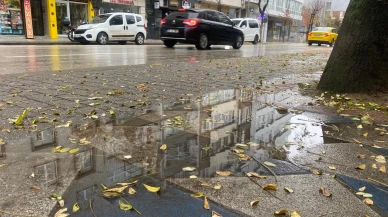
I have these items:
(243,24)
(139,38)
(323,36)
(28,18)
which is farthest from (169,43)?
(323,36)

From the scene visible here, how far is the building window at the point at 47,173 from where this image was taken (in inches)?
83.5

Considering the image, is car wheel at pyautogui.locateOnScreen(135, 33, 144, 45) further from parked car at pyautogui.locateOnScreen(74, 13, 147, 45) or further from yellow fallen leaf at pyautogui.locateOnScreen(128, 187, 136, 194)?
yellow fallen leaf at pyautogui.locateOnScreen(128, 187, 136, 194)

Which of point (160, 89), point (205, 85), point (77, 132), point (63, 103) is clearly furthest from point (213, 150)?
point (205, 85)

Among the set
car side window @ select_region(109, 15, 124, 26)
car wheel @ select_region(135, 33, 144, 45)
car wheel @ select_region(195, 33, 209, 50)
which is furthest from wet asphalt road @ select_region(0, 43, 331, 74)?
car wheel @ select_region(135, 33, 144, 45)

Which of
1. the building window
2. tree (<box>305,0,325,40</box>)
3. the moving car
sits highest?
tree (<box>305,0,325,40</box>)

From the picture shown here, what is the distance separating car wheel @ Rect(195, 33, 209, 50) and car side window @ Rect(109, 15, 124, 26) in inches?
257

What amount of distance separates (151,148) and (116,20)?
1816 centimetres

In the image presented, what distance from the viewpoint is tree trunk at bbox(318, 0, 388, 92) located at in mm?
4691

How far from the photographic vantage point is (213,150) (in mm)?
2789

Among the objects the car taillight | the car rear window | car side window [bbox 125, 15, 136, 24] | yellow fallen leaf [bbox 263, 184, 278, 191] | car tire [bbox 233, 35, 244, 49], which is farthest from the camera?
car side window [bbox 125, 15, 136, 24]

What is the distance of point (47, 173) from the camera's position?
223 cm

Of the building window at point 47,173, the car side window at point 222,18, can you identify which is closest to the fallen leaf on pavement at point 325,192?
the building window at point 47,173

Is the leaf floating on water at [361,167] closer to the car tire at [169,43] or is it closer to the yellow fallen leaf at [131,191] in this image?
the yellow fallen leaf at [131,191]

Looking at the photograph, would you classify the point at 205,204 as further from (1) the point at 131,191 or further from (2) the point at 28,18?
(2) the point at 28,18
